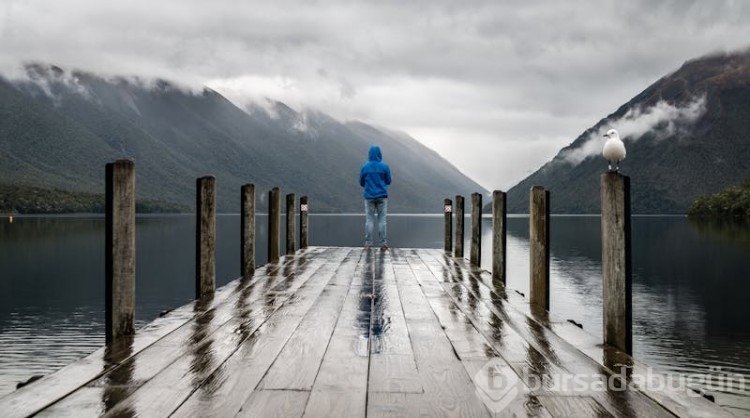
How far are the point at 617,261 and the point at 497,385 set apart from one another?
6.48 feet

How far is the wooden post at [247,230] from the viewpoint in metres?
11.4

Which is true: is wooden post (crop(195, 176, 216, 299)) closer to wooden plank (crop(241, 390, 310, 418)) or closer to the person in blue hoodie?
wooden plank (crop(241, 390, 310, 418))

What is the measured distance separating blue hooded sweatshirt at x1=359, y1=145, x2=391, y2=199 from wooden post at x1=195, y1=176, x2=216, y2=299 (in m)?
6.66

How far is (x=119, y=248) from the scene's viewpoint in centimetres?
600

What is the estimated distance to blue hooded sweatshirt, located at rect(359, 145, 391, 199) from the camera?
49.7 feet

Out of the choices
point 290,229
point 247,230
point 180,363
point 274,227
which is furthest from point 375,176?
point 180,363

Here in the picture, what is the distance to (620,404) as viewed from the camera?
377 cm

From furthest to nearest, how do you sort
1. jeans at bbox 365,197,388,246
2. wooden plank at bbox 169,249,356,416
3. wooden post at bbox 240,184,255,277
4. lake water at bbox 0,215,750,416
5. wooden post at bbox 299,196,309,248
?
wooden post at bbox 299,196,309,248 → jeans at bbox 365,197,388,246 → lake water at bbox 0,215,750,416 → wooden post at bbox 240,184,255,277 → wooden plank at bbox 169,249,356,416

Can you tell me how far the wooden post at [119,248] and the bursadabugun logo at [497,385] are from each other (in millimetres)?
3298

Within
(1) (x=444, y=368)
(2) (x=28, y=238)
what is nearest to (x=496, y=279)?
(1) (x=444, y=368)

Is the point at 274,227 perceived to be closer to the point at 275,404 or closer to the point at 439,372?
the point at 439,372

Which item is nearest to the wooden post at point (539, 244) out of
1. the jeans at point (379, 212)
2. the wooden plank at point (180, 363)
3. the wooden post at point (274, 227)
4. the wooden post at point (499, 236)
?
the wooden post at point (499, 236)

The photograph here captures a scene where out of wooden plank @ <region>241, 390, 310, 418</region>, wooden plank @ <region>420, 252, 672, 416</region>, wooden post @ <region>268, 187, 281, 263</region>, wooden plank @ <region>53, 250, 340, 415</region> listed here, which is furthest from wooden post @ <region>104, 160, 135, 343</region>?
wooden post @ <region>268, 187, 281, 263</region>

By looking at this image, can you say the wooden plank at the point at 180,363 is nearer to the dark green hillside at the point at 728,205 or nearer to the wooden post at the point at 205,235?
the wooden post at the point at 205,235
